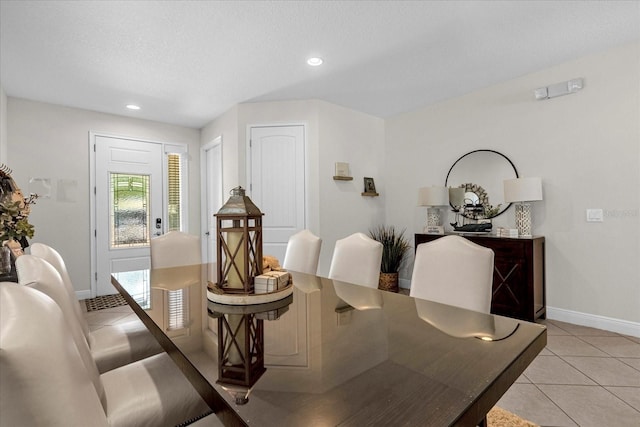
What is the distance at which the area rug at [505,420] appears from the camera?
1.69m

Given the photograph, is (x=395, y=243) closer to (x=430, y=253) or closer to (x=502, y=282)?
(x=502, y=282)

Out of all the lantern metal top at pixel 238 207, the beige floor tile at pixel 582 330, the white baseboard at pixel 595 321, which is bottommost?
the beige floor tile at pixel 582 330

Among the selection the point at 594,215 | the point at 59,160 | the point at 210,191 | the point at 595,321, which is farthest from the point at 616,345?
the point at 59,160

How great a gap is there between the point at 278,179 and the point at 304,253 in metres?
1.95

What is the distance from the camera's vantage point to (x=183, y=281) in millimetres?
1975

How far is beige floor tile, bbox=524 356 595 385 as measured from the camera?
2148mm

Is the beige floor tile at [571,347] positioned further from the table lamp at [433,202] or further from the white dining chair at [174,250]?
the white dining chair at [174,250]

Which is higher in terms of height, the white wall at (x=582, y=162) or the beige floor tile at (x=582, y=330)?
the white wall at (x=582, y=162)

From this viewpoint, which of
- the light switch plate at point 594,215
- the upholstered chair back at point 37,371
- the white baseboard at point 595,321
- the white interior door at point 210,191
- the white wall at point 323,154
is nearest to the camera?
the upholstered chair back at point 37,371

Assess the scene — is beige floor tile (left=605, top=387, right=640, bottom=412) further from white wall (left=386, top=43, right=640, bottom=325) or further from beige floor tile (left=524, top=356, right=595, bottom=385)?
white wall (left=386, top=43, right=640, bottom=325)

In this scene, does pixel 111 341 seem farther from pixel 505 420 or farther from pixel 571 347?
pixel 571 347

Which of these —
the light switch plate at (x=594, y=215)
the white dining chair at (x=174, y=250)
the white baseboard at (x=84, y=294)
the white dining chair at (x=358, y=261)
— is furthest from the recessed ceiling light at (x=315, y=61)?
the white baseboard at (x=84, y=294)

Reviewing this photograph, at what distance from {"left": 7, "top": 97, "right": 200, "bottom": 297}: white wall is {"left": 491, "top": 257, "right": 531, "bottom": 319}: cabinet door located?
16.4ft

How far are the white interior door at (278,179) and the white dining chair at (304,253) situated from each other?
1.60 m
